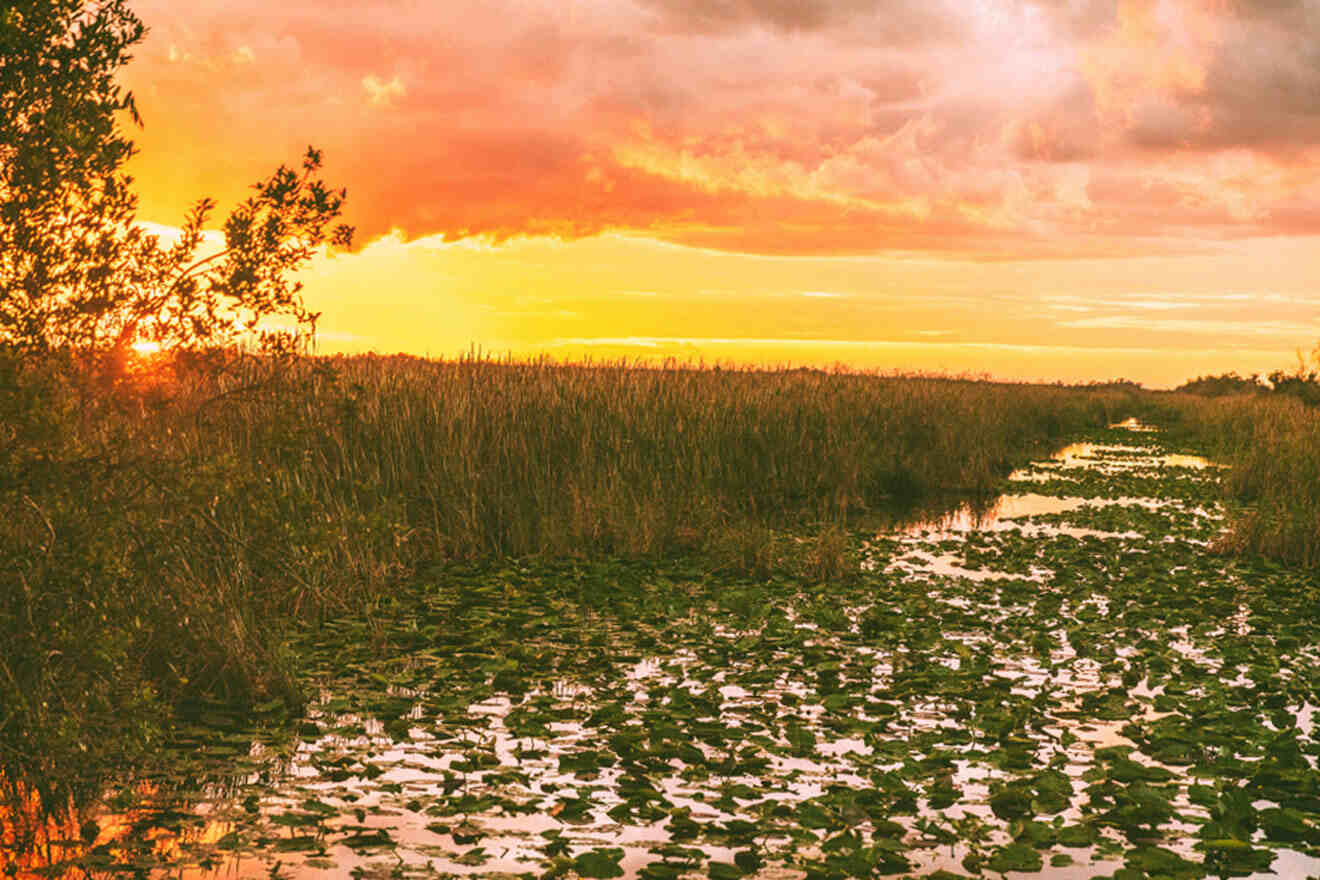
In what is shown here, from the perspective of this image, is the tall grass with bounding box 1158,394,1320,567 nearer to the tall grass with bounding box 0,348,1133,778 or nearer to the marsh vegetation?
the marsh vegetation

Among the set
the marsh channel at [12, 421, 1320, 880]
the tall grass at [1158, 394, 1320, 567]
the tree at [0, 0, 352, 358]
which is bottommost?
the marsh channel at [12, 421, 1320, 880]

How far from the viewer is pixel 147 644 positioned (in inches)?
273

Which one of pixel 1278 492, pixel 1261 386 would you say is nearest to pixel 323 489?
pixel 1278 492

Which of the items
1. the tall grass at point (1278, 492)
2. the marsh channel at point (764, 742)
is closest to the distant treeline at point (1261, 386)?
the tall grass at point (1278, 492)

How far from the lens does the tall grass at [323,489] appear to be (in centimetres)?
554

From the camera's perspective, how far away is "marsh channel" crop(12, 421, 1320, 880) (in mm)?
5145

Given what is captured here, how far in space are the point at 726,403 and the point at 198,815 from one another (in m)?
14.1

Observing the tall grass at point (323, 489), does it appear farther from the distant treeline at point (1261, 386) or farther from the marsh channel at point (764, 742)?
the distant treeline at point (1261, 386)

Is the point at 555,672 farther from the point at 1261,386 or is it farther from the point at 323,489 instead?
the point at 1261,386

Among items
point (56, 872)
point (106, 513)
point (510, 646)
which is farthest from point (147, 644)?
point (510, 646)

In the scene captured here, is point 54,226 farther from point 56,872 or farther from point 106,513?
point 56,872

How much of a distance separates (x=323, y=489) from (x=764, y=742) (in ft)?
A: 23.7

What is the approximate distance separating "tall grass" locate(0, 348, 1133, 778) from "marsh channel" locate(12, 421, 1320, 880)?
1.86ft

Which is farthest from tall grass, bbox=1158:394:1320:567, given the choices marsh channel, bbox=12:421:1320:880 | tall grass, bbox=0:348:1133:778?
tall grass, bbox=0:348:1133:778
